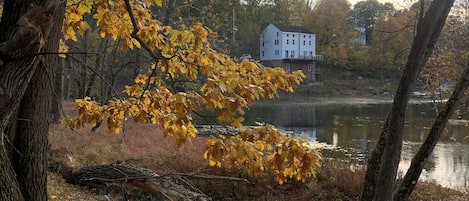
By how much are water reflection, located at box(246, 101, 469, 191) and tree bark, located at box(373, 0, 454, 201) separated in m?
8.51

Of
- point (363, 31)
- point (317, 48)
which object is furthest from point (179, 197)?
point (363, 31)

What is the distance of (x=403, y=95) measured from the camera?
518cm

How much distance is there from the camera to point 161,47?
469 cm

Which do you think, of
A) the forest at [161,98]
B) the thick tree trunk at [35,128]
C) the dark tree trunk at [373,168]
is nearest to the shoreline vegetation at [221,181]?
the forest at [161,98]

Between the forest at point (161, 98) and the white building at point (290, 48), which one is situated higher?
the white building at point (290, 48)

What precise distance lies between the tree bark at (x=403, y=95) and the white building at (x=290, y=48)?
62.8m

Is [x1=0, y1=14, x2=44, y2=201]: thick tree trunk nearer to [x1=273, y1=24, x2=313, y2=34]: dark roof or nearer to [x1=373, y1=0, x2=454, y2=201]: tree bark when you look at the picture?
[x1=373, y1=0, x2=454, y2=201]: tree bark

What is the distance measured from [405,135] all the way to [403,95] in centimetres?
2045

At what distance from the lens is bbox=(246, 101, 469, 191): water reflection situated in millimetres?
15990

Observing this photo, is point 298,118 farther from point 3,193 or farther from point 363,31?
point 363,31

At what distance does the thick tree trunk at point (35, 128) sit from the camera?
3.48 m

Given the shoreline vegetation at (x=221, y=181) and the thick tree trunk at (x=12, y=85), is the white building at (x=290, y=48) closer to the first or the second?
the shoreline vegetation at (x=221, y=181)

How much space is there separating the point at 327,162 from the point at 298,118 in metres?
20.4

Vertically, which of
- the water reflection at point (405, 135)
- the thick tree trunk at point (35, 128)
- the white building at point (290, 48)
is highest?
the white building at point (290, 48)
